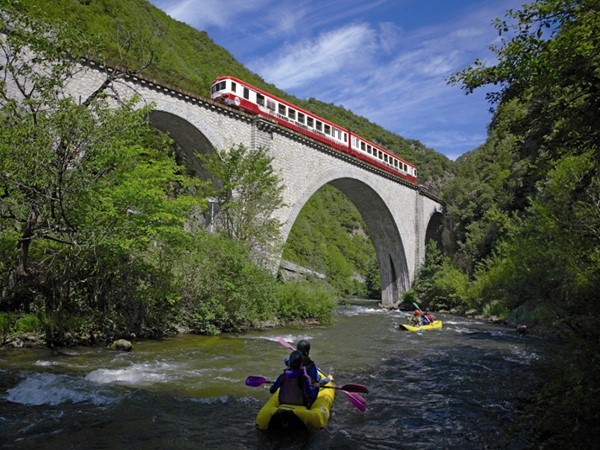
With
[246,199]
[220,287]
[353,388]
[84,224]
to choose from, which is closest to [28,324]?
[84,224]

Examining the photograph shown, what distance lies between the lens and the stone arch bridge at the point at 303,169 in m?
17.8

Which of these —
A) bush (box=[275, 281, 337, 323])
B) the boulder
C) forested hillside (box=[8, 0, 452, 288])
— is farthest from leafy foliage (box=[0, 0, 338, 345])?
forested hillside (box=[8, 0, 452, 288])

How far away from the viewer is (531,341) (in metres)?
15.2

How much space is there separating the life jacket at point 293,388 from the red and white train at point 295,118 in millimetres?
16451

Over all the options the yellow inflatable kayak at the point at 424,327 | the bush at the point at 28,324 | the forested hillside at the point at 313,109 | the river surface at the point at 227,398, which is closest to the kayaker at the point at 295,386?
the river surface at the point at 227,398

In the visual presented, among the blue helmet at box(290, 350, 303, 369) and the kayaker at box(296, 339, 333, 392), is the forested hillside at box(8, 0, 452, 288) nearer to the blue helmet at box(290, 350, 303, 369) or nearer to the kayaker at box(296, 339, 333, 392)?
the kayaker at box(296, 339, 333, 392)

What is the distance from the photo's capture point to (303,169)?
2430 cm

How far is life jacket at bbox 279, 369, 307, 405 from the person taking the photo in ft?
18.7

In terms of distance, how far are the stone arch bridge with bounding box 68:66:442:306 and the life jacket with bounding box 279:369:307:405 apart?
25.8ft

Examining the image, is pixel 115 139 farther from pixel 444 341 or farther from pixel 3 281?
pixel 444 341

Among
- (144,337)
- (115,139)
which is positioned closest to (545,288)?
(144,337)

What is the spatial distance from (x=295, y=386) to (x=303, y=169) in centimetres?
1926

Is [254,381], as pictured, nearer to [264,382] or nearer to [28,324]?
[264,382]

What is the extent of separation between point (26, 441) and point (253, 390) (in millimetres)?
3494
